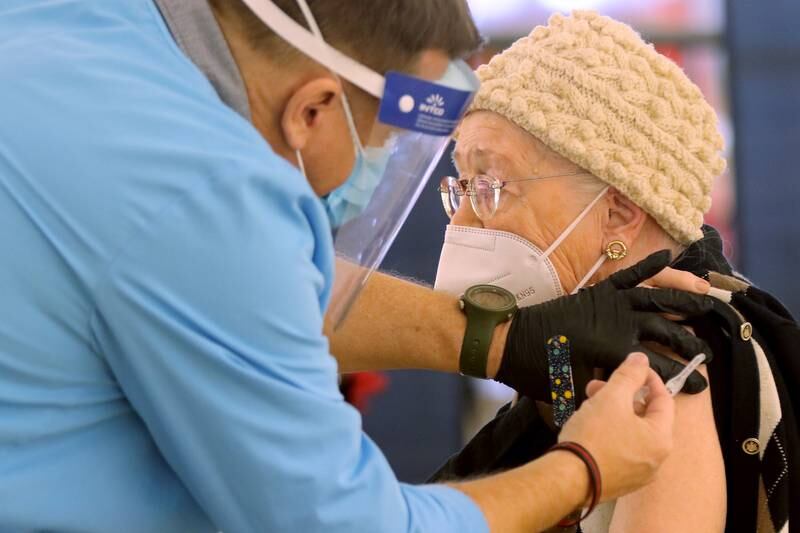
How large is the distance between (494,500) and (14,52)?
0.75m

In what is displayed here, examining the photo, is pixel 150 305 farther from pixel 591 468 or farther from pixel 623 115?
pixel 623 115

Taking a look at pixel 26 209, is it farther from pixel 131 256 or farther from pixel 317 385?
pixel 317 385

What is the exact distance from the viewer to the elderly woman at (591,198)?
5.53 feet

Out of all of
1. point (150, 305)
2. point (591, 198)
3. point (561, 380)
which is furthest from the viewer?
point (591, 198)

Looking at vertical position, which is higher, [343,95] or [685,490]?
[343,95]

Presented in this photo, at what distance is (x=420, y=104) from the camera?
1.31 meters

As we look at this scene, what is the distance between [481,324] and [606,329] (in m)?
0.22

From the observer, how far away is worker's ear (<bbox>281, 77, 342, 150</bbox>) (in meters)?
1.24

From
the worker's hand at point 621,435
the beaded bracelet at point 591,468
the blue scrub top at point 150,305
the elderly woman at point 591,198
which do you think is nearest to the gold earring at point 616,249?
the elderly woman at point 591,198

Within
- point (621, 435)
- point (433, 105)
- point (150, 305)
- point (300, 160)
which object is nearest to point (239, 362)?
point (150, 305)

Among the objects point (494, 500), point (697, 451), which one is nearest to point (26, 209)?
point (494, 500)

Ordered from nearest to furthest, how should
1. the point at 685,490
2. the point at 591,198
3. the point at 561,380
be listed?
the point at 685,490
the point at 561,380
the point at 591,198

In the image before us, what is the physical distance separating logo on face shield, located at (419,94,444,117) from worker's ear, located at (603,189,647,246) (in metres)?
0.60

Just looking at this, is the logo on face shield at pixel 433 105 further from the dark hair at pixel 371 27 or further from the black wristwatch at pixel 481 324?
the black wristwatch at pixel 481 324
